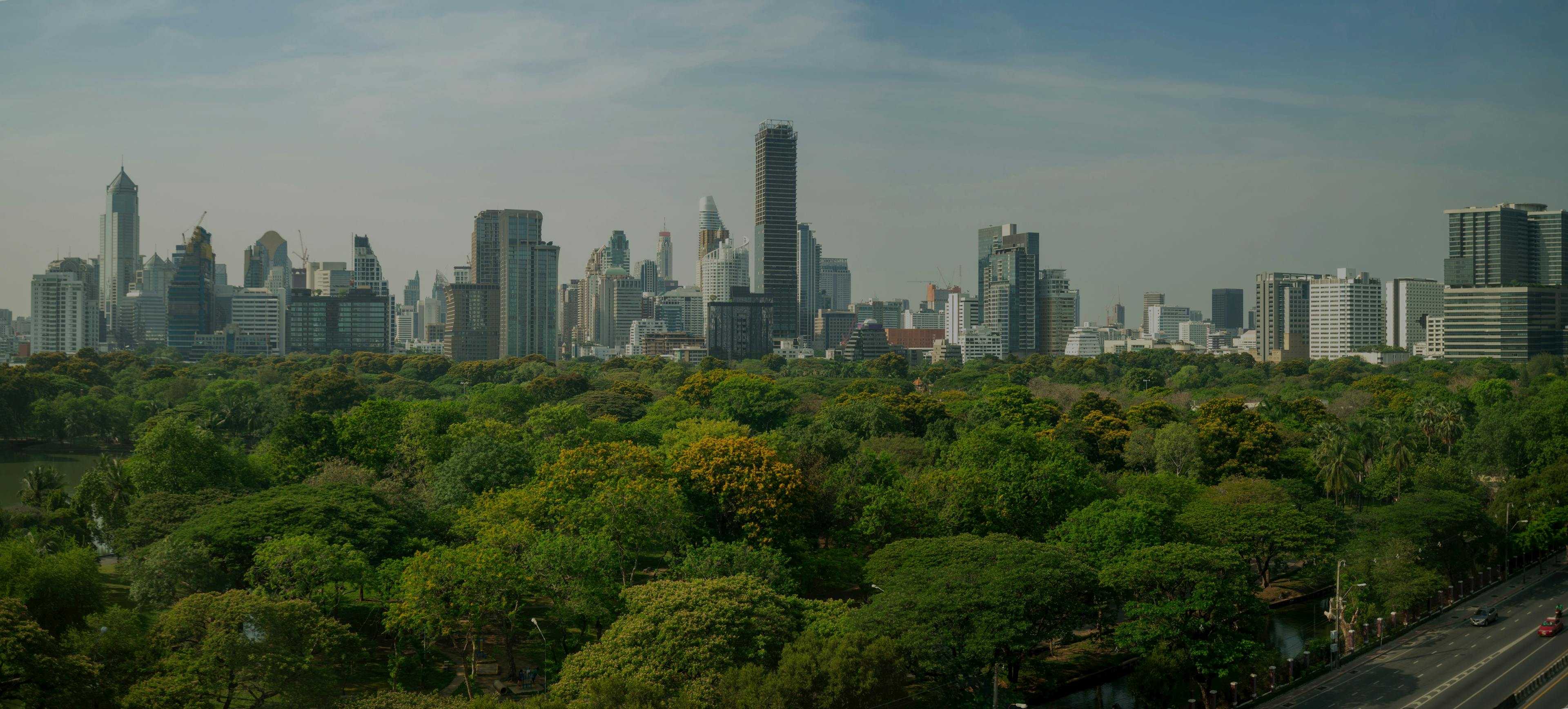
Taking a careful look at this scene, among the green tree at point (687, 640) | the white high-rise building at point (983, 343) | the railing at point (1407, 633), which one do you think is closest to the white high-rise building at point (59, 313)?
the white high-rise building at point (983, 343)

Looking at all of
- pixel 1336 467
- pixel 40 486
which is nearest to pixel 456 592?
pixel 40 486

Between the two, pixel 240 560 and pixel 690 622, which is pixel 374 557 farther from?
pixel 690 622

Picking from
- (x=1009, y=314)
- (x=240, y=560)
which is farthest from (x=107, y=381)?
(x=1009, y=314)

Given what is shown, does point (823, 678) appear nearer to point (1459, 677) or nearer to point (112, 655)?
point (112, 655)

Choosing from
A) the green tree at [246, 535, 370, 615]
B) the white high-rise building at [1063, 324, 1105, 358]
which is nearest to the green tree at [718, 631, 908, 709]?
the green tree at [246, 535, 370, 615]

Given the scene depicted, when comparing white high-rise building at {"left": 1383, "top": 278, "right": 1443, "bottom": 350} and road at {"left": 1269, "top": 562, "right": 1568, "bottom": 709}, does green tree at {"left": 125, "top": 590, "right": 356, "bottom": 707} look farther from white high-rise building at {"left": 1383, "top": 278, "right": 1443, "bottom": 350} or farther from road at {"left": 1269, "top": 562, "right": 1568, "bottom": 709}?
white high-rise building at {"left": 1383, "top": 278, "right": 1443, "bottom": 350}

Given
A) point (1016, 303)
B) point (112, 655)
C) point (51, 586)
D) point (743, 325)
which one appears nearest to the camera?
point (112, 655)

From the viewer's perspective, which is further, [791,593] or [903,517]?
[903,517]
